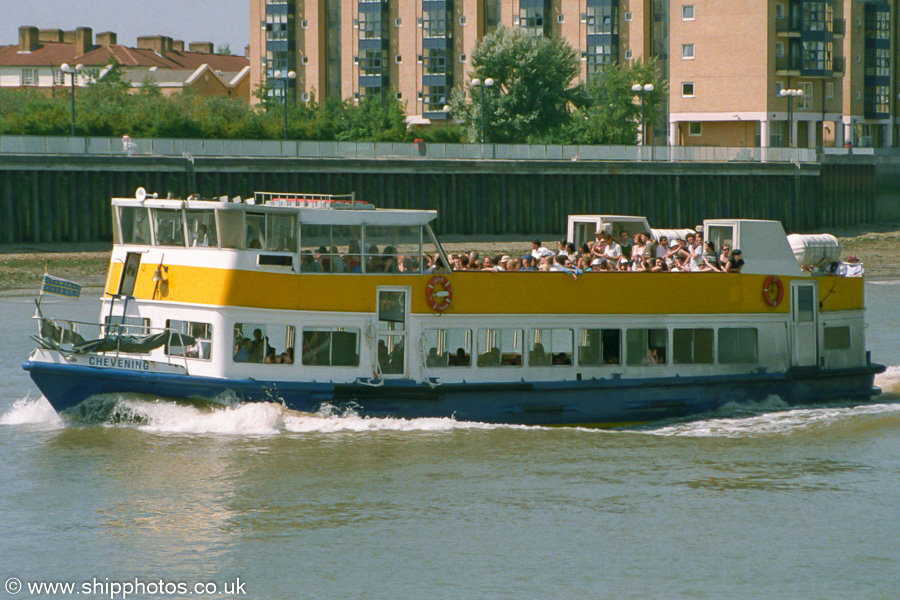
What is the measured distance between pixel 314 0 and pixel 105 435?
72.2 m

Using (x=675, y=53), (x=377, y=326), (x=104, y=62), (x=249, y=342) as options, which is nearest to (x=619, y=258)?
(x=377, y=326)

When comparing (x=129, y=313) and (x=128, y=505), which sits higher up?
(x=129, y=313)

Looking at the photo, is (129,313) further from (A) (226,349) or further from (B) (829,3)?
(B) (829,3)

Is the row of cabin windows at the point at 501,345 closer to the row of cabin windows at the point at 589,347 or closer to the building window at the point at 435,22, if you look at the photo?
the row of cabin windows at the point at 589,347

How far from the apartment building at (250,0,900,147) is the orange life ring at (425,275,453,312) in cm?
5270

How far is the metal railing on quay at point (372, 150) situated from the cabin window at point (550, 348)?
3202 cm

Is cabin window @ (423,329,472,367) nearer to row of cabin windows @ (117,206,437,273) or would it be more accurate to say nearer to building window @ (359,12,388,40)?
row of cabin windows @ (117,206,437,273)

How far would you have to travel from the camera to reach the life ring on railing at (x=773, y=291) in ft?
68.0

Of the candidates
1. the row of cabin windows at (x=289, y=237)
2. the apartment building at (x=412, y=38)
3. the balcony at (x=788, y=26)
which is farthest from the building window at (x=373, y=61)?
the row of cabin windows at (x=289, y=237)

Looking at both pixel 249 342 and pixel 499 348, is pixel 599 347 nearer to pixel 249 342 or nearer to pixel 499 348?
pixel 499 348

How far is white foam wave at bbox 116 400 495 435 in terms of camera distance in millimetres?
18172

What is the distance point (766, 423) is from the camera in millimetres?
20375

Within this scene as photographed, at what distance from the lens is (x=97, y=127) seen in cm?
5700

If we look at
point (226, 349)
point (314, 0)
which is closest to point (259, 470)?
point (226, 349)
